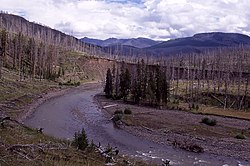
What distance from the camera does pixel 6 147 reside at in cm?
1605

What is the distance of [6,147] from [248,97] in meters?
88.5

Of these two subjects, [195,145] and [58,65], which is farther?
[58,65]

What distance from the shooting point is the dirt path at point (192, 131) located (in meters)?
45.0

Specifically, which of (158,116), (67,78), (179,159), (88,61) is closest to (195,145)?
(179,159)

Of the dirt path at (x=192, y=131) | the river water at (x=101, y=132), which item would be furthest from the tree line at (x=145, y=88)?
the dirt path at (x=192, y=131)

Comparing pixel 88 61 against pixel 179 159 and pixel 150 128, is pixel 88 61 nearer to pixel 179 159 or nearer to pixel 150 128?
pixel 150 128

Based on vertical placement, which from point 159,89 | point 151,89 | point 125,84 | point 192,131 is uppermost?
point 125,84

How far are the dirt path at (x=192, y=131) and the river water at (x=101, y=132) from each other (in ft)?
8.17

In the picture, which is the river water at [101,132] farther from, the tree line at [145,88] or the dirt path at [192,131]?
the tree line at [145,88]

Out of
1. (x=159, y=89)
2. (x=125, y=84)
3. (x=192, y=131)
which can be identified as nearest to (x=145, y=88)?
(x=159, y=89)

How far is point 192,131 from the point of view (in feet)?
178

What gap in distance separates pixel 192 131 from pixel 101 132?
46.6 ft

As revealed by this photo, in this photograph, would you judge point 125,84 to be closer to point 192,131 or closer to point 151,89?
point 151,89

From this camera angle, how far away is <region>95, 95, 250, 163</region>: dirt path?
45.0 m
